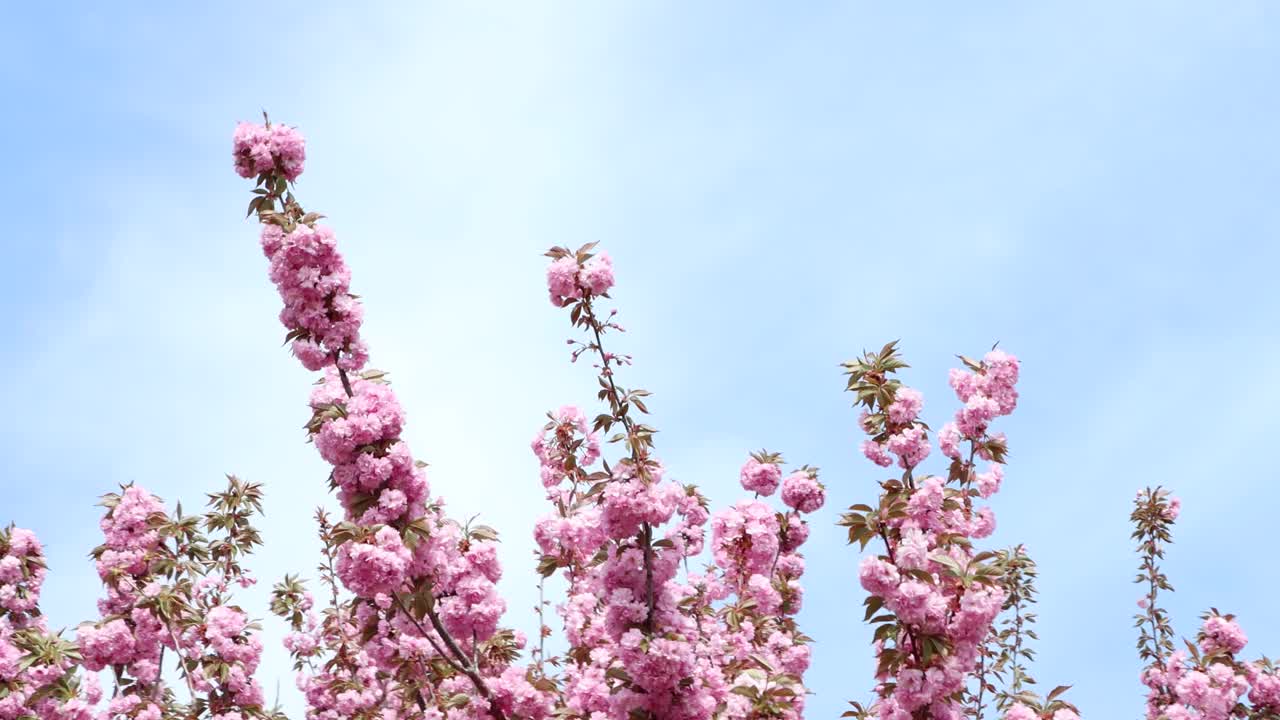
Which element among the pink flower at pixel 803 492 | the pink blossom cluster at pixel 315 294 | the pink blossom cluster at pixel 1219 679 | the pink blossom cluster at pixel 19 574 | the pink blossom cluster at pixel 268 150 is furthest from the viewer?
the pink blossom cluster at pixel 19 574

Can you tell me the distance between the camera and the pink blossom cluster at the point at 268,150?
292 inches

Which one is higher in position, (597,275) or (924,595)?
(597,275)

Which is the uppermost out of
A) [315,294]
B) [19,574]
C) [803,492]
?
[803,492]

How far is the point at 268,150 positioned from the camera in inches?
292

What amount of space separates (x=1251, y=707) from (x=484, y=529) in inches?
290

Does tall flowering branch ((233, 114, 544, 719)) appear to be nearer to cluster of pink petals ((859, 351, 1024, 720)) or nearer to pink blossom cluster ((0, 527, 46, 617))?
cluster of pink petals ((859, 351, 1024, 720))

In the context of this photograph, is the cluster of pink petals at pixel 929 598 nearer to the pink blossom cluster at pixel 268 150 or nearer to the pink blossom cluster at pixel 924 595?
the pink blossom cluster at pixel 924 595

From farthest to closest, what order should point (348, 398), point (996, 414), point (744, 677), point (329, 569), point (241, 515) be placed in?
point (329, 569), point (241, 515), point (996, 414), point (348, 398), point (744, 677)

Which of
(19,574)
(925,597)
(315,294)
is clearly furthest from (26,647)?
(925,597)

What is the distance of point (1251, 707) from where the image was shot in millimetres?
9352

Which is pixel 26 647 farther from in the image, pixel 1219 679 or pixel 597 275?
pixel 1219 679

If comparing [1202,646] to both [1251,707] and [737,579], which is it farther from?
[737,579]

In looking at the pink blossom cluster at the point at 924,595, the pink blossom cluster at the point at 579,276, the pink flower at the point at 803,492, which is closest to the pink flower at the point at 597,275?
the pink blossom cluster at the point at 579,276

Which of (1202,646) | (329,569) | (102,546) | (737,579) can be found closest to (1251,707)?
(1202,646)
